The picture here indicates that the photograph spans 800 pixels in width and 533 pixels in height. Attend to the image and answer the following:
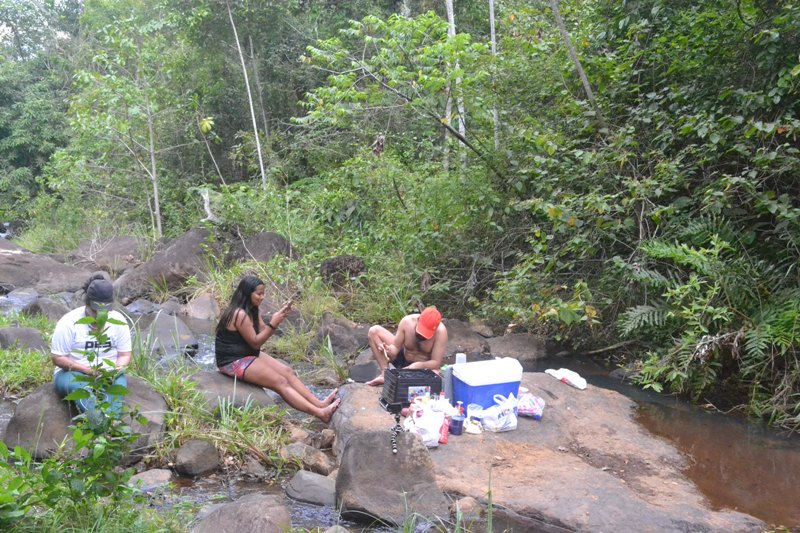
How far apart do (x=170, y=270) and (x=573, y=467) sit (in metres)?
9.39

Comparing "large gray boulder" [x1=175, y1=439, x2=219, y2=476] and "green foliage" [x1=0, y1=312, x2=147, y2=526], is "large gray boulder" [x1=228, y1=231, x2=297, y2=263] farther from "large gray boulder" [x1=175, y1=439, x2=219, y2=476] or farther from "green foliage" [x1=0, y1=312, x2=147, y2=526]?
"green foliage" [x1=0, y1=312, x2=147, y2=526]

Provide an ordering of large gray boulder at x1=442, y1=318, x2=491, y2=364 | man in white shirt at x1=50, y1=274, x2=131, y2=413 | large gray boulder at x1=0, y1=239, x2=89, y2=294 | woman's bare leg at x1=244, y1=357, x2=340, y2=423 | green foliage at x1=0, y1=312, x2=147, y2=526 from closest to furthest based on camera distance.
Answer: green foliage at x1=0, y1=312, x2=147, y2=526, man in white shirt at x1=50, y1=274, x2=131, y2=413, woman's bare leg at x1=244, y1=357, x2=340, y2=423, large gray boulder at x1=442, y1=318, x2=491, y2=364, large gray boulder at x1=0, y1=239, x2=89, y2=294

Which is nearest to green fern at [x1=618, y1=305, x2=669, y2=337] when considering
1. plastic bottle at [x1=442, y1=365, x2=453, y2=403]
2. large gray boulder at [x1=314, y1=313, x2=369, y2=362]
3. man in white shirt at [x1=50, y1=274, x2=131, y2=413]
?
plastic bottle at [x1=442, y1=365, x2=453, y2=403]

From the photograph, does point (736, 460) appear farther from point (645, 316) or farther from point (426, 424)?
point (426, 424)

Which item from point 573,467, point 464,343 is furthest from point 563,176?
point 573,467

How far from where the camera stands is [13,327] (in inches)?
320

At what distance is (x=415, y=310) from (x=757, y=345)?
15.9ft

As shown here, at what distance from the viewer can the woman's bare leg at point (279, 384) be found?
21.0ft

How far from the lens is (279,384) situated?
643cm

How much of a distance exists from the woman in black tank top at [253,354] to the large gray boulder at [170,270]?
6.47m

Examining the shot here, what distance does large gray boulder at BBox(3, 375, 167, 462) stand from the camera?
5.29 metres

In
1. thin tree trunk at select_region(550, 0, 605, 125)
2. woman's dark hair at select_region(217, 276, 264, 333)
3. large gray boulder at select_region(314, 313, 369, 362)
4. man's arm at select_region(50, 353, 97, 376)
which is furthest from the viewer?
large gray boulder at select_region(314, 313, 369, 362)

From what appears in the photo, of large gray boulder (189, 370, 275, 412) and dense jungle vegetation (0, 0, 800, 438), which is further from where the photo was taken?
dense jungle vegetation (0, 0, 800, 438)

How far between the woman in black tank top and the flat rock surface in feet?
1.22
